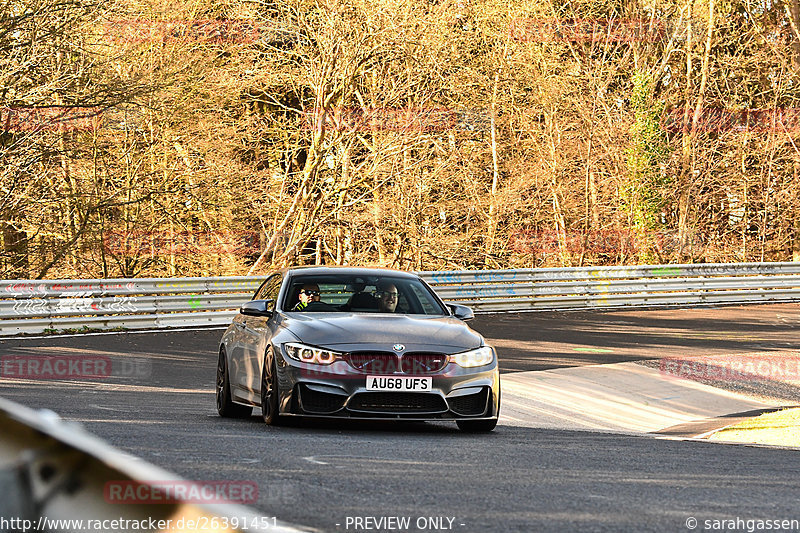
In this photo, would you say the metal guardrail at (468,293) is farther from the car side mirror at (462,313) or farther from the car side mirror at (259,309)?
the car side mirror at (462,313)

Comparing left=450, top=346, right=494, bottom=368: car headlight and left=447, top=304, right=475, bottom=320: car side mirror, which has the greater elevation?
left=447, top=304, right=475, bottom=320: car side mirror

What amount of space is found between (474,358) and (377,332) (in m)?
0.85

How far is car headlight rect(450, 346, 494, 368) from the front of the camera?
10195mm

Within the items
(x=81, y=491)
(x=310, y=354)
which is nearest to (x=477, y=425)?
(x=310, y=354)

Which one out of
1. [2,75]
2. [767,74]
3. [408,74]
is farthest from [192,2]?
[767,74]

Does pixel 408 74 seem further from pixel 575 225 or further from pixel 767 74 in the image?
pixel 767 74

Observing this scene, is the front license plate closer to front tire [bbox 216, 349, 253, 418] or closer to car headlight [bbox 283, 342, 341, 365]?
car headlight [bbox 283, 342, 341, 365]

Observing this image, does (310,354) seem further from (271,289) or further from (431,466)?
(431,466)

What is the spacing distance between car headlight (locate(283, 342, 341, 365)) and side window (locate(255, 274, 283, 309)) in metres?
1.28

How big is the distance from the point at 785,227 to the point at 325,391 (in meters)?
35.0

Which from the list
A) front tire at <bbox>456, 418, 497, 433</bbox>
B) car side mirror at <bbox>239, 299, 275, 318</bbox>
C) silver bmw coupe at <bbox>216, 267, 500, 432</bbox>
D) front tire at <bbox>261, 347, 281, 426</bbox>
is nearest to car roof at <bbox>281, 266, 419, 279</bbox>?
silver bmw coupe at <bbox>216, 267, 500, 432</bbox>

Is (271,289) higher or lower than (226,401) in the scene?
higher

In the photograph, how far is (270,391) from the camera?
10352 millimetres

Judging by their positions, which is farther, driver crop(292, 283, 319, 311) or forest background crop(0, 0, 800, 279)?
forest background crop(0, 0, 800, 279)
